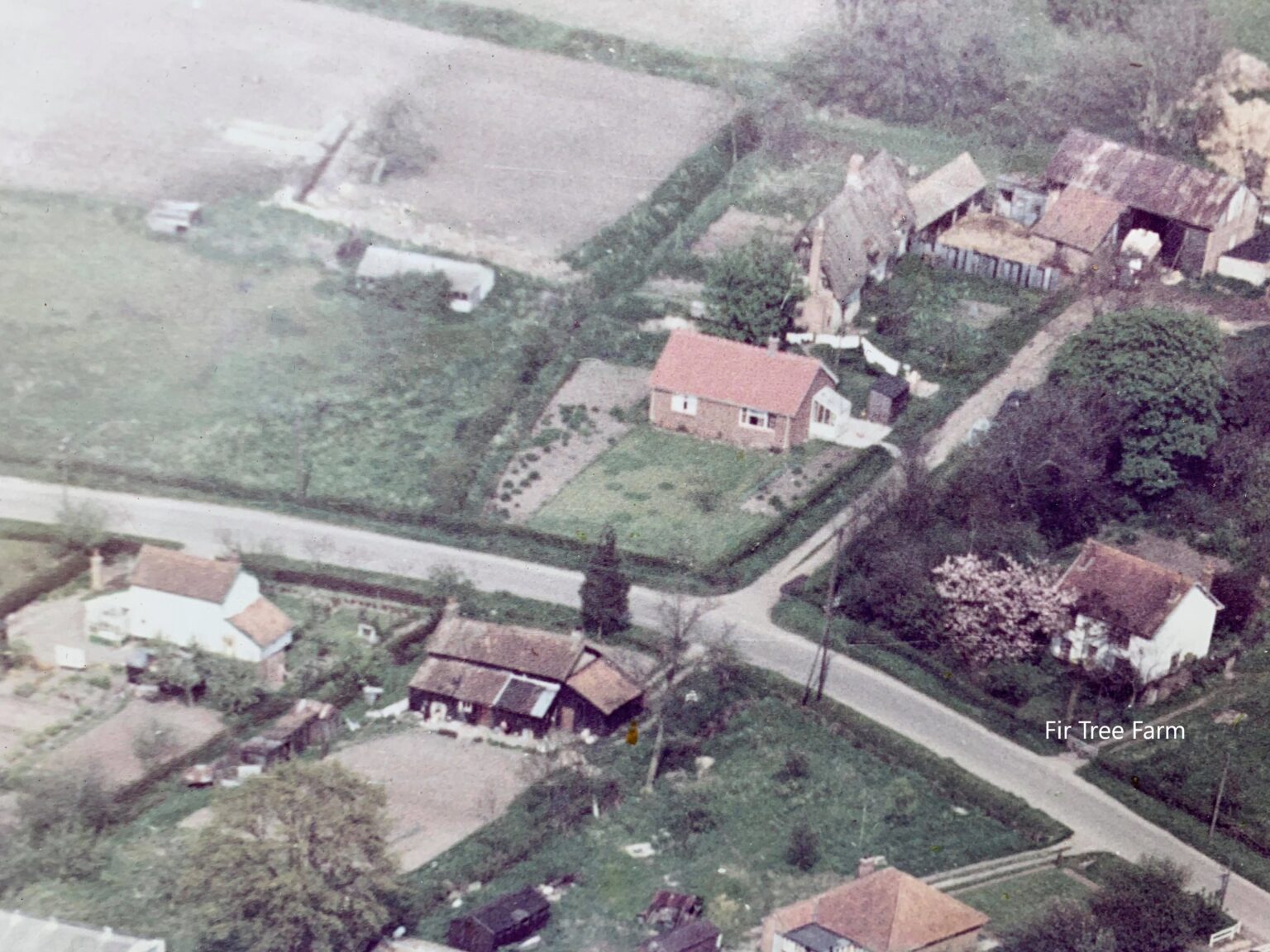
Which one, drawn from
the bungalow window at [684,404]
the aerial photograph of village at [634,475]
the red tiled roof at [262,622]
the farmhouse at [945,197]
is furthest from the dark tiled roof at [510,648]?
the farmhouse at [945,197]

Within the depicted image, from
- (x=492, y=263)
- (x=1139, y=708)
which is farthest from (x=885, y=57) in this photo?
(x=1139, y=708)

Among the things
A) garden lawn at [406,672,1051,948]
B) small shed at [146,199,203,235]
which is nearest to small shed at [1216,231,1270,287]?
garden lawn at [406,672,1051,948]

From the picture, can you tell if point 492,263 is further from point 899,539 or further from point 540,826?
point 540,826

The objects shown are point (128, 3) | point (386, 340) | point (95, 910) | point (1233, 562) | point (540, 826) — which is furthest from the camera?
point (128, 3)

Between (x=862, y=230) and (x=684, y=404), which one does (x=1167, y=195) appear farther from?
(x=684, y=404)

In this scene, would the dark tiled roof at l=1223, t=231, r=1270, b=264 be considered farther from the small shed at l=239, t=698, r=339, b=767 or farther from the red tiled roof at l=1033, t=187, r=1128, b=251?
the small shed at l=239, t=698, r=339, b=767
